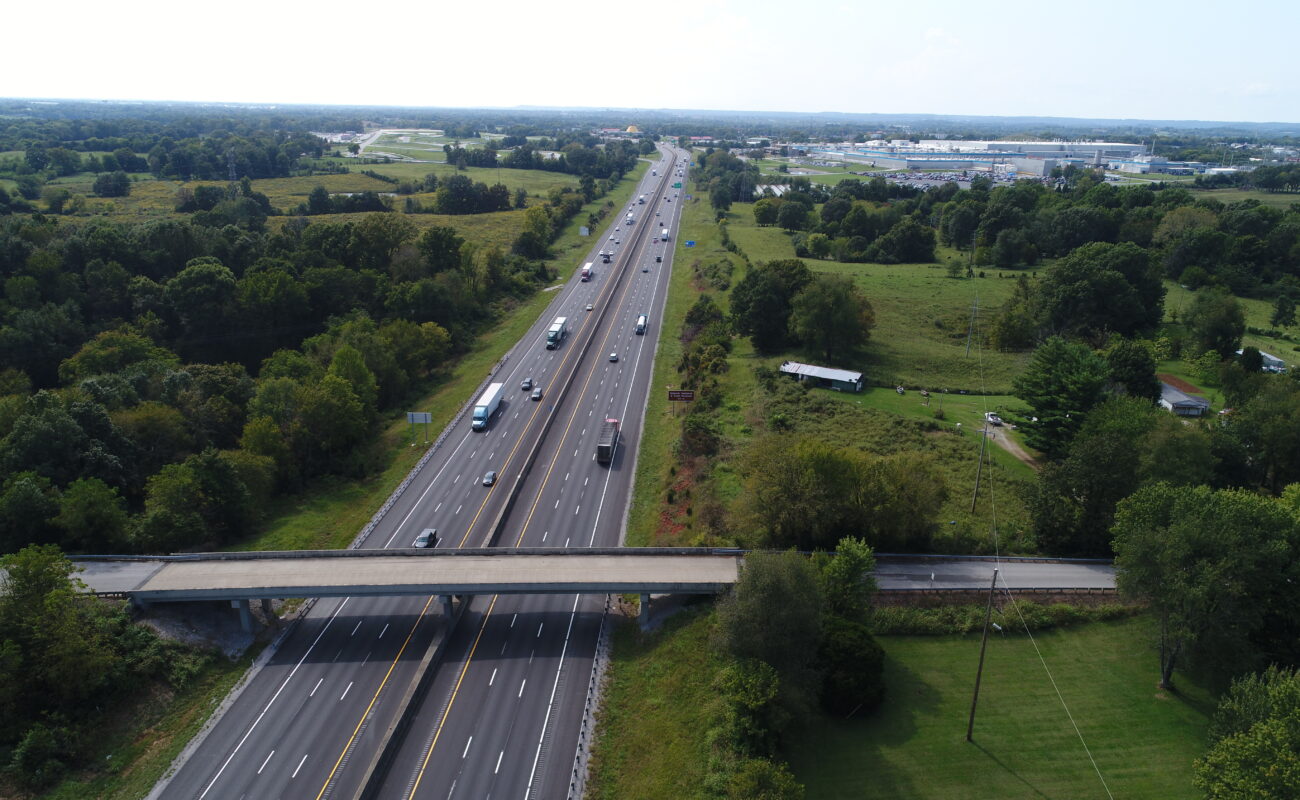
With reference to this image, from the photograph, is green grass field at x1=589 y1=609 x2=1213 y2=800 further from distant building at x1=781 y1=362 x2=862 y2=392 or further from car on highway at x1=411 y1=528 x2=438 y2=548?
distant building at x1=781 y1=362 x2=862 y2=392

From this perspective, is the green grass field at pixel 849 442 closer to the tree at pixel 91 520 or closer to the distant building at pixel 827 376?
the distant building at pixel 827 376

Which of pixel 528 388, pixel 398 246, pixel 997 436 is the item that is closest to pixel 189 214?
pixel 398 246

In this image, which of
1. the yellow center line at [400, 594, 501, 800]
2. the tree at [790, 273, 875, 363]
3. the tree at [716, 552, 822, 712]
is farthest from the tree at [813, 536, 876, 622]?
the tree at [790, 273, 875, 363]

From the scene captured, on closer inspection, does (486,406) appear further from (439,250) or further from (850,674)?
(439,250)

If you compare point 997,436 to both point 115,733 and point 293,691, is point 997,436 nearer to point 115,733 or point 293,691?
point 293,691

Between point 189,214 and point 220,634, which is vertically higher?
point 189,214

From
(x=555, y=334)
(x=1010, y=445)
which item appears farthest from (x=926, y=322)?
(x=555, y=334)

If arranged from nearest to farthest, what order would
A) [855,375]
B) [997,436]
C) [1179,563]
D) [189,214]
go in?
1. [1179,563]
2. [997,436]
3. [855,375]
4. [189,214]
